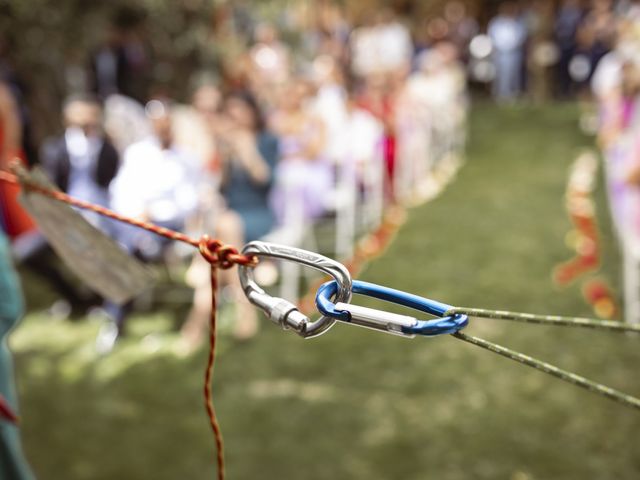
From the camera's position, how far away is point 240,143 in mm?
3928

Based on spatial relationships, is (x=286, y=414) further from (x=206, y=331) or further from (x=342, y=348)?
(x=206, y=331)

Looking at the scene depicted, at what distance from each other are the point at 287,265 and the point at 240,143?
85 centimetres

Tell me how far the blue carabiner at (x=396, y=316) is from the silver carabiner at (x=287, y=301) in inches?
0.8

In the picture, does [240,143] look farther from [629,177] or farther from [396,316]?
[396,316]

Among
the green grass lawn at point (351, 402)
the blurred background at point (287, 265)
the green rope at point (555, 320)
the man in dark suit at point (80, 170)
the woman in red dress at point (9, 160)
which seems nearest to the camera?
the green rope at point (555, 320)

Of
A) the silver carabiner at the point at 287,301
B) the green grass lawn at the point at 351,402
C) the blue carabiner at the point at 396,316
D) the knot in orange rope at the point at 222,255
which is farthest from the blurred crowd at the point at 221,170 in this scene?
the blue carabiner at the point at 396,316

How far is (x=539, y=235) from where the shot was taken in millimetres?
5074

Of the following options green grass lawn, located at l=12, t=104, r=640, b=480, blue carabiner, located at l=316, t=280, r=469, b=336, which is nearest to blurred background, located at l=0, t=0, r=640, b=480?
green grass lawn, located at l=12, t=104, r=640, b=480

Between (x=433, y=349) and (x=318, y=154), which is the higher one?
(x=318, y=154)

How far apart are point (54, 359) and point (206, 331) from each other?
798mm

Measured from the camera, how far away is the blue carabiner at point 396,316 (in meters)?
0.75

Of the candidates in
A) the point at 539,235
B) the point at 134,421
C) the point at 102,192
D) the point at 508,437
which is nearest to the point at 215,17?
the point at 102,192

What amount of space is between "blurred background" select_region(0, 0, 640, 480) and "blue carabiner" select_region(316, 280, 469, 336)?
854 millimetres

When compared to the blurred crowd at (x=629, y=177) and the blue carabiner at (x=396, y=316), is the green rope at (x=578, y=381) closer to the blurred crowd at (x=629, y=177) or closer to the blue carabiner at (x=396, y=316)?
the blue carabiner at (x=396, y=316)
